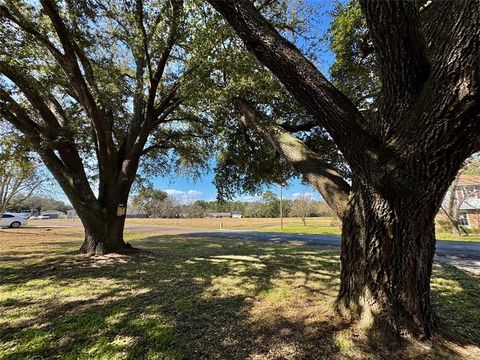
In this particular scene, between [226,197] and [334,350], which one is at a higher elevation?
[226,197]

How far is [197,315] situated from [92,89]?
20.8 ft

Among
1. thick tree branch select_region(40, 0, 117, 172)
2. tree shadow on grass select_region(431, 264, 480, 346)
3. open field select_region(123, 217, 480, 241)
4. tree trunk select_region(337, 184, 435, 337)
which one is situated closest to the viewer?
tree trunk select_region(337, 184, 435, 337)

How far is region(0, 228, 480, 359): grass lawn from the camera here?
8.06ft

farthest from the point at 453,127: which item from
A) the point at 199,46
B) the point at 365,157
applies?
the point at 199,46

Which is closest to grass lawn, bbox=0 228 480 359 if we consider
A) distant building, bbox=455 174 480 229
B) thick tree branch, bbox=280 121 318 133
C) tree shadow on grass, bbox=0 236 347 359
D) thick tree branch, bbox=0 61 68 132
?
tree shadow on grass, bbox=0 236 347 359

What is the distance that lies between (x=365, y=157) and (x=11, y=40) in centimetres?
751

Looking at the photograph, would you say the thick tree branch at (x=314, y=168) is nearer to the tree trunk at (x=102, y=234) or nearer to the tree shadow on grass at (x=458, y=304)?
the tree shadow on grass at (x=458, y=304)

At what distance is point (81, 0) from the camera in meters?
5.71

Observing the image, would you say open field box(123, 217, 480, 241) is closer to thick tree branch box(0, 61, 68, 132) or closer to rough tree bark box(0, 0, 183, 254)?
rough tree bark box(0, 0, 183, 254)

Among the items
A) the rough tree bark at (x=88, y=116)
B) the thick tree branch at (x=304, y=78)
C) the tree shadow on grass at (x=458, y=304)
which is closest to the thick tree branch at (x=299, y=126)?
the rough tree bark at (x=88, y=116)

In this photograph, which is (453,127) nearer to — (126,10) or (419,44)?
(419,44)

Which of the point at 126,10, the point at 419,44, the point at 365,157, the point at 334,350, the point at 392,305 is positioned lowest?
the point at 334,350

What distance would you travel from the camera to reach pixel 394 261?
8.31 ft

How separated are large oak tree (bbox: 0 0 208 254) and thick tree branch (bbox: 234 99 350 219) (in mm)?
3111
